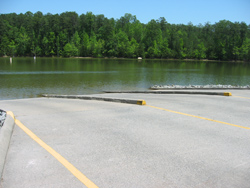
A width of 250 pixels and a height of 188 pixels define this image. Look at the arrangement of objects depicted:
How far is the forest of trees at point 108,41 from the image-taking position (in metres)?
118

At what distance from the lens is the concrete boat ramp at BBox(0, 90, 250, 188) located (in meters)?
3.93

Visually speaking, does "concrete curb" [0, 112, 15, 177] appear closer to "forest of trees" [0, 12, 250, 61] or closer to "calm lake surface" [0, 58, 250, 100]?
"calm lake surface" [0, 58, 250, 100]

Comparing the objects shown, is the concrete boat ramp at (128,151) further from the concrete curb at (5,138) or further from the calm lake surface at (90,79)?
the calm lake surface at (90,79)

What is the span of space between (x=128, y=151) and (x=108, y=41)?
412 ft

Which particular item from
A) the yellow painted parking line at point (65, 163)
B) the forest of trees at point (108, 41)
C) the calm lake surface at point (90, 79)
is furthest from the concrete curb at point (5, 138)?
the forest of trees at point (108, 41)

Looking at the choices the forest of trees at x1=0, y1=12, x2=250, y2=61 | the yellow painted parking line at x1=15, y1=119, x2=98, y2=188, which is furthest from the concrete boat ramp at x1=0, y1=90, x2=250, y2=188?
the forest of trees at x1=0, y1=12, x2=250, y2=61

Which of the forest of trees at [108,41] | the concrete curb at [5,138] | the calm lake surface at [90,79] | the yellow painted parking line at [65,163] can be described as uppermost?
the forest of trees at [108,41]

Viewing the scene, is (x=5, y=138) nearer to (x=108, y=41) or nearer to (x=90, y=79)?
(x=90, y=79)

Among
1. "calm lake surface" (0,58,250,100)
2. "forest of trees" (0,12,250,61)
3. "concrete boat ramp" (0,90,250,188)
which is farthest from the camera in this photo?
"forest of trees" (0,12,250,61)

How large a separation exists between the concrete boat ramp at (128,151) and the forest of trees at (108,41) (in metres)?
116

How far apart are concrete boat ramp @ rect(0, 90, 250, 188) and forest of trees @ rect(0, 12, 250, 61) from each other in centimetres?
11562

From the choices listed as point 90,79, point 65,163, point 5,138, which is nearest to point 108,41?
A: point 90,79

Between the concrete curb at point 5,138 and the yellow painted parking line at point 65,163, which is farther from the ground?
the concrete curb at point 5,138

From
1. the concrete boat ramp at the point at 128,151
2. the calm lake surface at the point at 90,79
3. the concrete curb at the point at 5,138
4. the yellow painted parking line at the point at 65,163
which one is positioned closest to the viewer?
the yellow painted parking line at the point at 65,163
